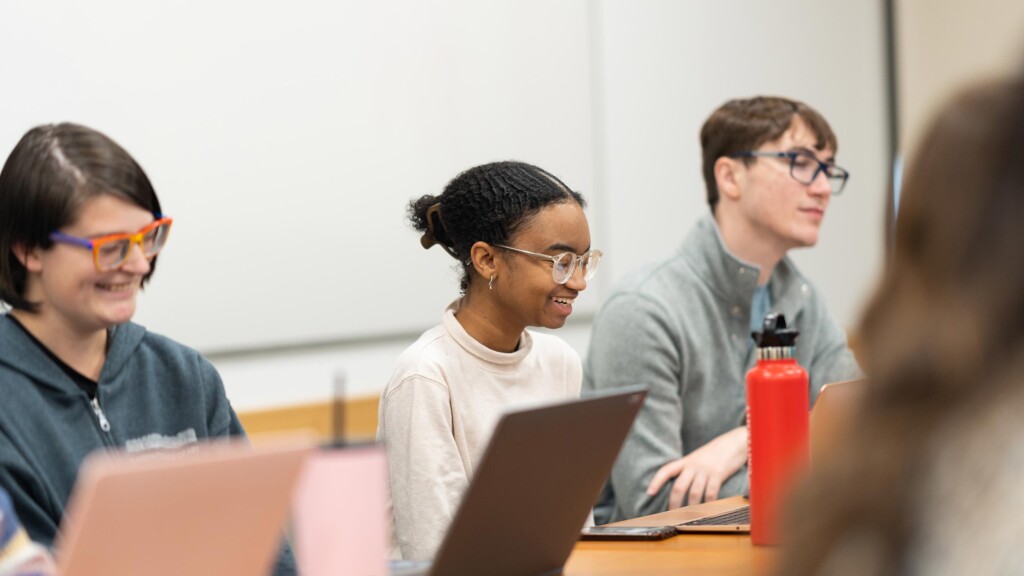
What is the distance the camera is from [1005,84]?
0.75 m

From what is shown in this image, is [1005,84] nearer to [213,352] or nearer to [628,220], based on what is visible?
[213,352]

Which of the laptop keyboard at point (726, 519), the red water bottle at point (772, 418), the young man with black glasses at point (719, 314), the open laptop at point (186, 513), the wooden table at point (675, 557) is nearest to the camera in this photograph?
the open laptop at point (186, 513)

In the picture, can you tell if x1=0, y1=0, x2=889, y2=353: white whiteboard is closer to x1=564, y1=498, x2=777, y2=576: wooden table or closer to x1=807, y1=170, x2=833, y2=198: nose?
x1=807, y1=170, x2=833, y2=198: nose

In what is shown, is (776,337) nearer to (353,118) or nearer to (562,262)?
(562,262)

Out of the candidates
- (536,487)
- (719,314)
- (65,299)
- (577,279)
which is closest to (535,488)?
(536,487)

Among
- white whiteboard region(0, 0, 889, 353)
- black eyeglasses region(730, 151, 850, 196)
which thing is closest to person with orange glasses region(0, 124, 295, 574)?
white whiteboard region(0, 0, 889, 353)

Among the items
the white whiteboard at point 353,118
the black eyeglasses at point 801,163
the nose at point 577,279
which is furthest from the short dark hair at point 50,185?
the black eyeglasses at point 801,163

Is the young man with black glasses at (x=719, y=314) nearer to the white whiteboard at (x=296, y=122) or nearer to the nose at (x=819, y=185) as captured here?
the nose at (x=819, y=185)

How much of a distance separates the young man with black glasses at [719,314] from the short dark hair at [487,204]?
1.47 ft

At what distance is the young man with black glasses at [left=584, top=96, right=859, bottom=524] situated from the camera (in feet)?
8.18

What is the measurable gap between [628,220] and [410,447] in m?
2.34

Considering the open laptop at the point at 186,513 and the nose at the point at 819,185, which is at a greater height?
the open laptop at the point at 186,513

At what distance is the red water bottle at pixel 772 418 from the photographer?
1.71 m

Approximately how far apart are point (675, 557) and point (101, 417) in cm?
80
